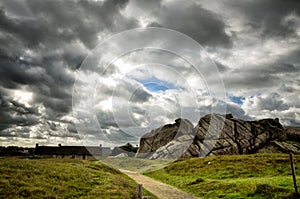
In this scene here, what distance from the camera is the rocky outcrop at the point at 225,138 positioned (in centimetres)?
8288

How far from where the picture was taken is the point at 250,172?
122 ft

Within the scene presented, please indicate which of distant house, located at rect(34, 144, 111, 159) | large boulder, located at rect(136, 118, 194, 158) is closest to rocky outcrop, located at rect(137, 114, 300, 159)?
large boulder, located at rect(136, 118, 194, 158)

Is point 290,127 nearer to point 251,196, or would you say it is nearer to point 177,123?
point 177,123

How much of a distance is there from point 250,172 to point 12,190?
31763mm

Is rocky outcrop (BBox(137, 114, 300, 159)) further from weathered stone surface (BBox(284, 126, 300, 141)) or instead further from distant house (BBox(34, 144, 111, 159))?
distant house (BBox(34, 144, 111, 159))

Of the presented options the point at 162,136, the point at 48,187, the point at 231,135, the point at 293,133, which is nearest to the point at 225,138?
the point at 231,135

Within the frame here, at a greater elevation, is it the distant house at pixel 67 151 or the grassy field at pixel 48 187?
the distant house at pixel 67 151

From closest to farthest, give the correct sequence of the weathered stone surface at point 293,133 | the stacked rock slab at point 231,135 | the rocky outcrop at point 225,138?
→ the stacked rock slab at point 231,135
the rocky outcrop at point 225,138
the weathered stone surface at point 293,133

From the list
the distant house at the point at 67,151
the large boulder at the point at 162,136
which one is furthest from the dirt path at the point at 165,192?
the distant house at the point at 67,151

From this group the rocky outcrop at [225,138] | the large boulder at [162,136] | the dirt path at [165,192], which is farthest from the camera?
the large boulder at [162,136]

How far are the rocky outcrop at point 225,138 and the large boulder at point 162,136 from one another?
433 millimetres

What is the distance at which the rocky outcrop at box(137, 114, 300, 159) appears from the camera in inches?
3263

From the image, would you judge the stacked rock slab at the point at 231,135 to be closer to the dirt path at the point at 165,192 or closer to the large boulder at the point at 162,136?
the large boulder at the point at 162,136

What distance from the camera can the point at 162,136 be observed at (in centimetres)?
11250
